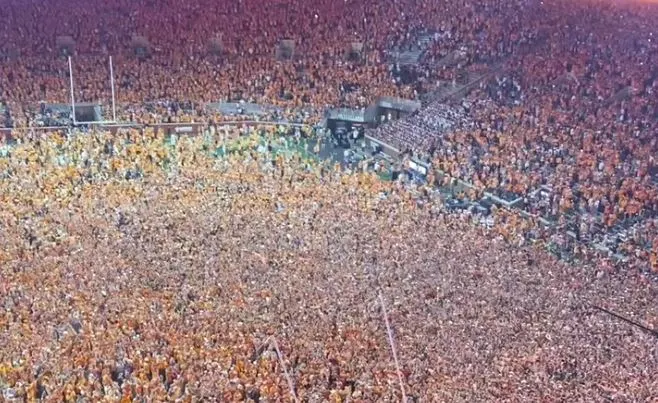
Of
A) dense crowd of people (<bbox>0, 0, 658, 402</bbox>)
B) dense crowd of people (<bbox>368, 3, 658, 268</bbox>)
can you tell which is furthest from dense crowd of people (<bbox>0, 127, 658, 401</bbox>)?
dense crowd of people (<bbox>368, 3, 658, 268</bbox>)

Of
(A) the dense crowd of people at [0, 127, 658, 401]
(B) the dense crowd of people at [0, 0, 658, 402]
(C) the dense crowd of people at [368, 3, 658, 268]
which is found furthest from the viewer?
(C) the dense crowd of people at [368, 3, 658, 268]

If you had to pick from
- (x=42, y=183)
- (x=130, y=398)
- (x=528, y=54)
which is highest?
(x=528, y=54)

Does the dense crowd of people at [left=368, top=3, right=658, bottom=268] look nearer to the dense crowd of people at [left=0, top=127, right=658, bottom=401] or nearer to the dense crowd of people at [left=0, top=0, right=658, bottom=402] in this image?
the dense crowd of people at [left=0, top=0, right=658, bottom=402]

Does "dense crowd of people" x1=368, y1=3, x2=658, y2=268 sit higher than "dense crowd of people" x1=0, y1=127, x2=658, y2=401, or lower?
higher

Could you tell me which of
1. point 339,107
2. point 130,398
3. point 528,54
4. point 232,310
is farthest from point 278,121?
point 130,398

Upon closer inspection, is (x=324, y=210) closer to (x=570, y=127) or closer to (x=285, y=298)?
(x=285, y=298)

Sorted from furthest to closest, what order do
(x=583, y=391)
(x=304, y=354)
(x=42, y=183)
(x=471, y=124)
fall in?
(x=471, y=124), (x=42, y=183), (x=304, y=354), (x=583, y=391)

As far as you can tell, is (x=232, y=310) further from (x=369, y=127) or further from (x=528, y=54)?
(x=528, y=54)

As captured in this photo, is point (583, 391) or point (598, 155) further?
point (598, 155)
